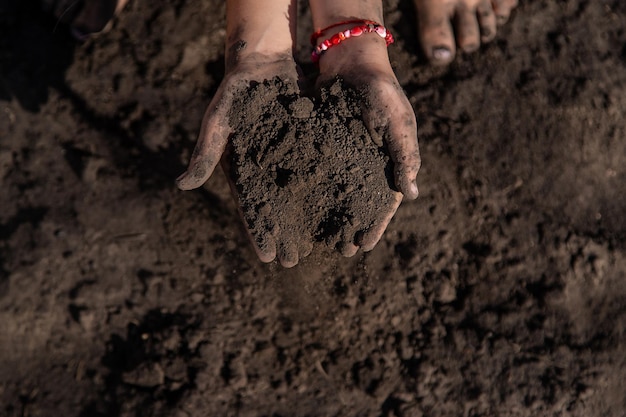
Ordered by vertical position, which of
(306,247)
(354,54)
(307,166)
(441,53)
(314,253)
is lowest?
(314,253)

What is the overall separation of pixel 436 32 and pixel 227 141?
114 centimetres

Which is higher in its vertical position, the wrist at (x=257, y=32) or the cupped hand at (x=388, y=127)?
the wrist at (x=257, y=32)

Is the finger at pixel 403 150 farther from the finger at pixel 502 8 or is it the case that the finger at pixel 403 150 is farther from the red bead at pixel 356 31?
the finger at pixel 502 8

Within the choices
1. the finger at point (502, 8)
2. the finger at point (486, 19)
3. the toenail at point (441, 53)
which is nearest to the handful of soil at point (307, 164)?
the toenail at point (441, 53)

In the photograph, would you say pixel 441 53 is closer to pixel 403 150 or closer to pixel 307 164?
pixel 403 150

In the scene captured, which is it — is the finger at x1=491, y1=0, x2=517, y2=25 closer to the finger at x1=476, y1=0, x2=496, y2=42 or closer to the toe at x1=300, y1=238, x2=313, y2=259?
the finger at x1=476, y1=0, x2=496, y2=42

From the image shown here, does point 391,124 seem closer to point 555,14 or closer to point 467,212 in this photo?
point 467,212

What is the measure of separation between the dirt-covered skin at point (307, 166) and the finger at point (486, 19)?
37.7 inches

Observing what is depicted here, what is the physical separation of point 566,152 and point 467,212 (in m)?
0.52

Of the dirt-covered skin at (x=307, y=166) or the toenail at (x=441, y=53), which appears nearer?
the dirt-covered skin at (x=307, y=166)

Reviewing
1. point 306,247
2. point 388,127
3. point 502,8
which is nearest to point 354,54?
point 388,127

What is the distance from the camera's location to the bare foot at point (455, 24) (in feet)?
7.25

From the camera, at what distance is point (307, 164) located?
1599 mm

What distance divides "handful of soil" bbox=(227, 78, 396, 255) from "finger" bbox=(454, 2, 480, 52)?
86cm
